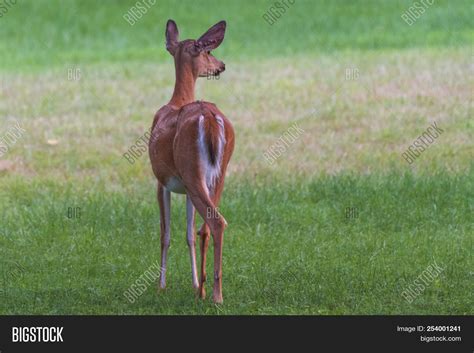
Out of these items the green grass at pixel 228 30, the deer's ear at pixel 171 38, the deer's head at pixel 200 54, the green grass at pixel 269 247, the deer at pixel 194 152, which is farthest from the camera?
the green grass at pixel 228 30

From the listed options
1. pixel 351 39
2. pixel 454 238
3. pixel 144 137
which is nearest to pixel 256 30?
pixel 351 39

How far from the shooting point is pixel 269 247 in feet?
36.1

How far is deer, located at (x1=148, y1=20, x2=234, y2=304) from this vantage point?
8.68 meters

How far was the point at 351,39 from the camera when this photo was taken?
72.1 ft

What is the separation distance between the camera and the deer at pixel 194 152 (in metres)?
8.68

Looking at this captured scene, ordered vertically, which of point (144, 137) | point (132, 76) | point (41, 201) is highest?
point (132, 76)

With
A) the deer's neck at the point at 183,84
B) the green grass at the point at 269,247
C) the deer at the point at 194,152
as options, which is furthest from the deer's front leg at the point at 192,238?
the deer's neck at the point at 183,84

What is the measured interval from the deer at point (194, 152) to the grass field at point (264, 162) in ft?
1.64

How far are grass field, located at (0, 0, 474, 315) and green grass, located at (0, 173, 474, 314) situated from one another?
0.03m

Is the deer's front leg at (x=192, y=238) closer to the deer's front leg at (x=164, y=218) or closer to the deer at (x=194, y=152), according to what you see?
the deer at (x=194, y=152)

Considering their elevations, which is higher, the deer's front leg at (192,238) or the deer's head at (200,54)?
the deer's head at (200,54)

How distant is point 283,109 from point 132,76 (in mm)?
3499

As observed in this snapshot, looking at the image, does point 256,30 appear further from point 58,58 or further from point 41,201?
point 41,201

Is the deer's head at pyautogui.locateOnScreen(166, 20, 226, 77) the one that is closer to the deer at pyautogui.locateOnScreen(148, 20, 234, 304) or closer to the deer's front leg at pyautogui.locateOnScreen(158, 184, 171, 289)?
the deer at pyautogui.locateOnScreen(148, 20, 234, 304)
